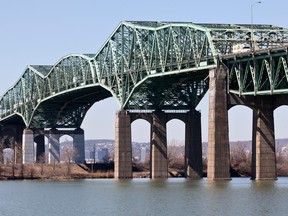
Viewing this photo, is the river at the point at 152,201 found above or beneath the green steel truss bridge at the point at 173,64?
beneath

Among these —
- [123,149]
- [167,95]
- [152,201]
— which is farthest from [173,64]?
[152,201]

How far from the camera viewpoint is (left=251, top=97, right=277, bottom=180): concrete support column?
126 m

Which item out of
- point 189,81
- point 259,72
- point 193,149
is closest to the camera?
point 259,72

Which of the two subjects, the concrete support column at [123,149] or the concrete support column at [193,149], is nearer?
the concrete support column at [123,149]

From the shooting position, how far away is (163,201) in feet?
304

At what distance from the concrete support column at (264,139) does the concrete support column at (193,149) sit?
30.5 metres

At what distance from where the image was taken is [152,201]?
93312 mm

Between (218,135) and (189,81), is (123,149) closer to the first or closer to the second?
(189,81)

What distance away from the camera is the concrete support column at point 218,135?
12312 cm

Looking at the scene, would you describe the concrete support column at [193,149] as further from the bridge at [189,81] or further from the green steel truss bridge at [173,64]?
the green steel truss bridge at [173,64]

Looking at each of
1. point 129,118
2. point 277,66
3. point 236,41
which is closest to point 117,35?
point 129,118

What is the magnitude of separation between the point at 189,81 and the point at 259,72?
27899 millimetres

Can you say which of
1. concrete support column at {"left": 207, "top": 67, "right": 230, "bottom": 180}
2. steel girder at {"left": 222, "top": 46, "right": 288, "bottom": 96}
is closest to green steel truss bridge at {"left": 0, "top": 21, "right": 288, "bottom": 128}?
steel girder at {"left": 222, "top": 46, "right": 288, "bottom": 96}

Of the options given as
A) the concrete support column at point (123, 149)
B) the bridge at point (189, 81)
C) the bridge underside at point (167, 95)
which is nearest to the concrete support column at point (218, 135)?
the bridge at point (189, 81)
